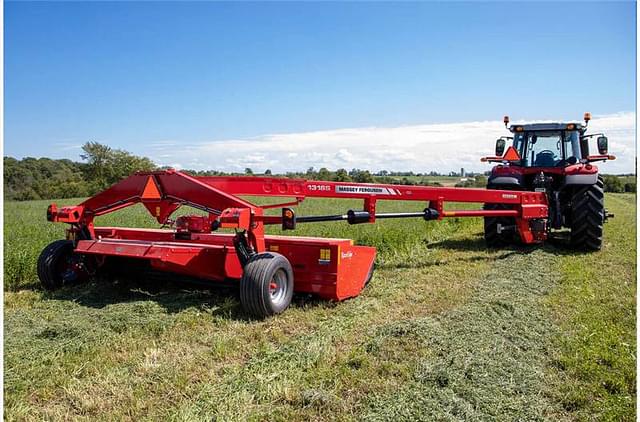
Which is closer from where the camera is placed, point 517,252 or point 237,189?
point 237,189

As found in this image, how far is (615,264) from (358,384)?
20.1ft

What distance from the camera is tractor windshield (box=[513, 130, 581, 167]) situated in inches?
389

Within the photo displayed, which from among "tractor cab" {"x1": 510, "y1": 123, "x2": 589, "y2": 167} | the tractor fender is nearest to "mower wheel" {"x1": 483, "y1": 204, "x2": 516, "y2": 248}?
the tractor fender

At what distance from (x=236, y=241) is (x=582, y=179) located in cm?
664

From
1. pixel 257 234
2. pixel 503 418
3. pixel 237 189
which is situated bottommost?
pixel 503 418

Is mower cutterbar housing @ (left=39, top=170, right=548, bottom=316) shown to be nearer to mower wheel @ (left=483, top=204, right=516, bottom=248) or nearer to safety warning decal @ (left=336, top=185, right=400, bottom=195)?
safety warning decal @ (left=336, top=185, right=400, bottom=195)

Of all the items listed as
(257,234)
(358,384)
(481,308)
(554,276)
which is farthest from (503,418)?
(554,276)

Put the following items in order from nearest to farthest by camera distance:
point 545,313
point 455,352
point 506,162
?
1. point 455,352
2. point 545,313
3. point 506,162

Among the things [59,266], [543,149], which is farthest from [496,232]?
[59,266]

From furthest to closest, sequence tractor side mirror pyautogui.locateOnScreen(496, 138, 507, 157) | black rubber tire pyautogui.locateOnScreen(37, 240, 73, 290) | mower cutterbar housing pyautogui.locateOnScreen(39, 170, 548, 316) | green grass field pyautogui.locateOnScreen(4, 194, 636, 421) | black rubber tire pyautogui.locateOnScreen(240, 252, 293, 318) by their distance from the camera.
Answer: tractor side mirror pyautogui.locateOnScreen(496, 138, 507, 157) < black rubber tire pyautogui.locateOnScreen(37, 240, 73, 290) < mower cutterbar housing pyautogui.locateOnScreen(39, 170, 548, 316) < black rubber tire pyautogui.locateOnScreen(240, 252, 293, 318) < green grass field pyautogui.locateOnScreen(4, 194, 636, 421)

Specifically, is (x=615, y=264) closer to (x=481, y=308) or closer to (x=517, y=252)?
(x=517, y=252)

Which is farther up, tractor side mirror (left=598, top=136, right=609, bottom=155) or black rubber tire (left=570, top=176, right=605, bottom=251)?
tractor side mirror (left=598, top=136, right=609, bottom=155)

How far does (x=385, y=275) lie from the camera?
7164 mm

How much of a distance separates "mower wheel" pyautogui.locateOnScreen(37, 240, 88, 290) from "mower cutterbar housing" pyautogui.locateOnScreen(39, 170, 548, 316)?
2 centimetres
